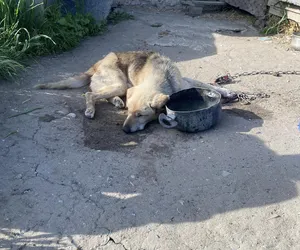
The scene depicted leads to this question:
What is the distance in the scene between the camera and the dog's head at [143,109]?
502cm

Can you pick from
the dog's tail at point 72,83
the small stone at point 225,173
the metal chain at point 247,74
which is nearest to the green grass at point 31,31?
the dog's tail at point 72,83

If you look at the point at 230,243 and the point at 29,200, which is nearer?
the point at 230,243

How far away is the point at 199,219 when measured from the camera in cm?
363

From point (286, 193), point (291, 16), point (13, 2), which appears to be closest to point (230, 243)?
point (286, 193)

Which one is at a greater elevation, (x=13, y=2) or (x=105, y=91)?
(x=13, y=2)

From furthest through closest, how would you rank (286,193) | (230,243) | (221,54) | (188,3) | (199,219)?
(188,3), (221,54), (286,193), (199,219), (230,243)

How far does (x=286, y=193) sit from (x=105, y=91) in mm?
2724

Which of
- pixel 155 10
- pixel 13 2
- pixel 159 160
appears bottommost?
pixel 155 10

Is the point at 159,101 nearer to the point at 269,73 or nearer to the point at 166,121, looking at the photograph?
the point at 166,121

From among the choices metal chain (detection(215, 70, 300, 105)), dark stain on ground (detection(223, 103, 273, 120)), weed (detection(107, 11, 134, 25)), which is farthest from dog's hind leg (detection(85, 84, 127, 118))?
weed (detection(107, 11, 134, 25))

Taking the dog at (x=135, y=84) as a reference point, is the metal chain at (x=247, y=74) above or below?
below

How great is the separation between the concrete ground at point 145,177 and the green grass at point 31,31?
1.46ft

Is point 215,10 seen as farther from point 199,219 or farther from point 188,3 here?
point 199,219

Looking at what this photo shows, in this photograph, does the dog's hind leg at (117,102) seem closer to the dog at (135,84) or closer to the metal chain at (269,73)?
the dog at (135,84)
